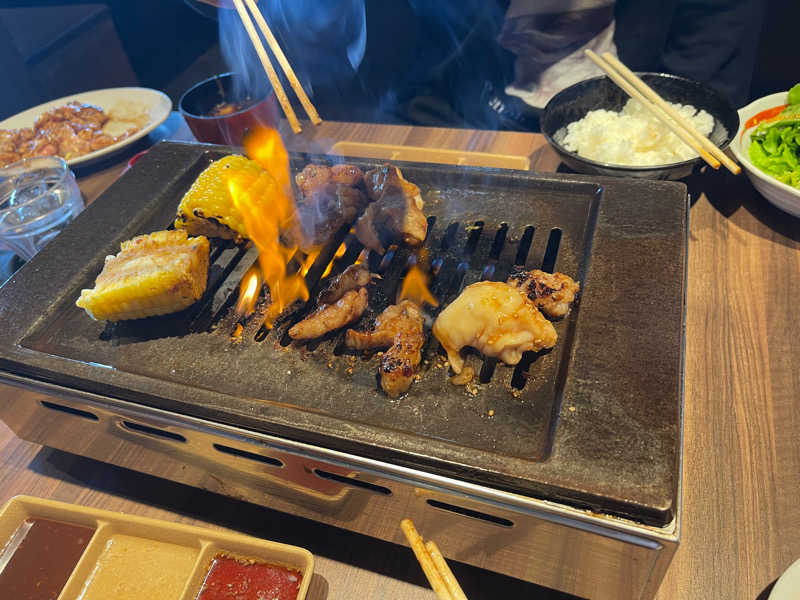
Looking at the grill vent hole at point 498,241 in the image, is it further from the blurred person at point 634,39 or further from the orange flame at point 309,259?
the blurred person at point 634,39

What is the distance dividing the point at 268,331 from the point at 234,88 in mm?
2206

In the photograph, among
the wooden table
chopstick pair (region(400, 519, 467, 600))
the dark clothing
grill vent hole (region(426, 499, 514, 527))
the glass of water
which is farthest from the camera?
the dark clothing

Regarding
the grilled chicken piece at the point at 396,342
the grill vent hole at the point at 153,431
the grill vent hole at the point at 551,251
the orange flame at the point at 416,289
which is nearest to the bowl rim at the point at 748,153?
the grill vent hole at the point at 551,251

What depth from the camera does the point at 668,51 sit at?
4.07 m

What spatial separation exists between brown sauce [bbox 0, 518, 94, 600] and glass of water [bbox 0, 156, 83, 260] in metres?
1.69

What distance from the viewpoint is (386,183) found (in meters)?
2.19

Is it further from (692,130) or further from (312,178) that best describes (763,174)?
(312,178)

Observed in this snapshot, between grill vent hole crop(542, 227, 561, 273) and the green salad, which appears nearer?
grill vent hole crop(542, 227, 561, 273)

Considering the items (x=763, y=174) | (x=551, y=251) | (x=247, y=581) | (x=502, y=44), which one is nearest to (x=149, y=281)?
(x=247, y=581)

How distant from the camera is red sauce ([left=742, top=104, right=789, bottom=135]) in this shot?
8.83ft

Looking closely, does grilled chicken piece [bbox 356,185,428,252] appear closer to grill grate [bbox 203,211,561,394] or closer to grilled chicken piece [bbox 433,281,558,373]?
grill grate [bbox 203,211,561,394]

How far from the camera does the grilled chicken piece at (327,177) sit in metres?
2.32

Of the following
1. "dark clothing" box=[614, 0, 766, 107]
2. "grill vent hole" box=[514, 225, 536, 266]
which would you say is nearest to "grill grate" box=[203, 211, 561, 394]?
"grill vent hole" box=[514, 225, 536, 266]

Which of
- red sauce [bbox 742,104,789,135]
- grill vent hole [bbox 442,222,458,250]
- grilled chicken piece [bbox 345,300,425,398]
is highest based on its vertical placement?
grilled chicken piece [bbox 345,300,425,398]
